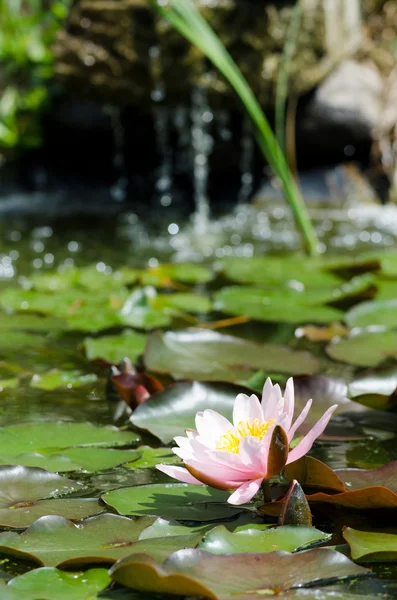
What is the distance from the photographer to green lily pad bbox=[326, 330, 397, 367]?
147 cm

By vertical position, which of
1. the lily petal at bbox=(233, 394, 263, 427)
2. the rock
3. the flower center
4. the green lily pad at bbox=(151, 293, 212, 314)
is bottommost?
the green lily pad at bbox=(151, 293, 212, 314)

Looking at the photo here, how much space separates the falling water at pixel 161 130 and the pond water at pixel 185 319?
2.67 ft

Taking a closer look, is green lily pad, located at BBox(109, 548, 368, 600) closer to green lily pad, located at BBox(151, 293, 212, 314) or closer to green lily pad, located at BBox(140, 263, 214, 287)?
green lily pad, located at BBox(151, 293, 212, 314)

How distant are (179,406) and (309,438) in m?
0.38

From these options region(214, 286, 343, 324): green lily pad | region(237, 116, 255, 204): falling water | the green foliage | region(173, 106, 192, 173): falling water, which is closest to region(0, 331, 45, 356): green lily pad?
region(214, 286, 343, 324): green lily pad

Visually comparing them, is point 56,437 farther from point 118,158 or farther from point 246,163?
point 118,158

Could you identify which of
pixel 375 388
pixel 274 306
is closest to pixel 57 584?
pixel 375 388

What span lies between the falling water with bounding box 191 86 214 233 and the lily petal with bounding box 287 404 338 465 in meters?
2.89

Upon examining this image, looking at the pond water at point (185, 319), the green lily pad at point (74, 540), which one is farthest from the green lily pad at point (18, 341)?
the green lily pad at point (74, 540)

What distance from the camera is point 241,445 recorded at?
0.72 metres

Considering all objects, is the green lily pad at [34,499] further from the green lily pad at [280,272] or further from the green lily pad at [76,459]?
the green lily pad at [280,272]

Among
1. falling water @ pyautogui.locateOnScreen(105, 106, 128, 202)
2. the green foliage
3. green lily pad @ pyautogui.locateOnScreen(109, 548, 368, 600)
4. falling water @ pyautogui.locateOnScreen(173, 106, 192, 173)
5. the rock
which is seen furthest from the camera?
the green foliage

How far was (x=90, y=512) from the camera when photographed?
0.83 m

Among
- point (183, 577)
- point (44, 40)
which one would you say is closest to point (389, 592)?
point (183, 577)
